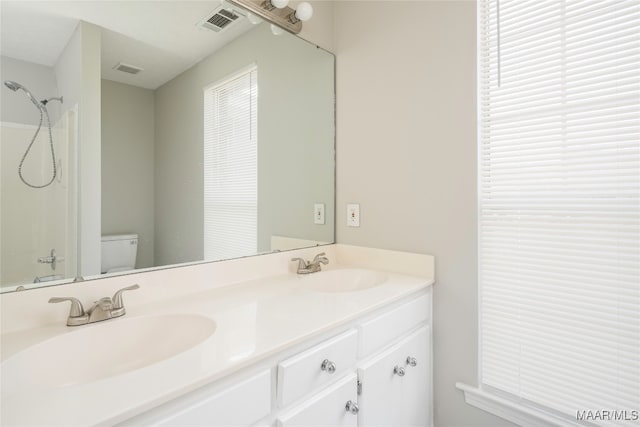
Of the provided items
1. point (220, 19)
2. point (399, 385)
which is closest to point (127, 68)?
point (220, 19)

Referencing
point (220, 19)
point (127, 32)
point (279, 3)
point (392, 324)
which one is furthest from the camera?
point (279, 3)

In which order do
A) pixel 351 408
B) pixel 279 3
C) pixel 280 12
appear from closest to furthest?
pixel 351 408 < pixel 279 3 < pixel 280 12

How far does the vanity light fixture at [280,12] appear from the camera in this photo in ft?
4.76

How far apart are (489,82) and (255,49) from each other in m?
1.05

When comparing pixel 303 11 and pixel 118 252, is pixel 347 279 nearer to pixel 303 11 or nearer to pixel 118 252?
pixel 118 252

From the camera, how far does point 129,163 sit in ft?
3.66

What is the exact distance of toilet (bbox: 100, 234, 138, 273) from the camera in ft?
3.48

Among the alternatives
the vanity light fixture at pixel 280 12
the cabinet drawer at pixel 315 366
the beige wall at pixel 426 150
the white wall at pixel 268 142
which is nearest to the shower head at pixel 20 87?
the white wall at pixel 268 142

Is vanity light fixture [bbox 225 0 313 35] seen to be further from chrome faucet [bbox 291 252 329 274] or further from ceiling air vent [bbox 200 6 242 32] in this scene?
chrome faucet [bbox 291 252 329 274]

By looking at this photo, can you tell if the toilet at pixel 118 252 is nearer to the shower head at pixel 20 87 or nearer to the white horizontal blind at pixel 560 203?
the shower head at pixel 20 87

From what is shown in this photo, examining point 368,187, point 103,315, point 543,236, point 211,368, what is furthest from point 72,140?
point 543,236

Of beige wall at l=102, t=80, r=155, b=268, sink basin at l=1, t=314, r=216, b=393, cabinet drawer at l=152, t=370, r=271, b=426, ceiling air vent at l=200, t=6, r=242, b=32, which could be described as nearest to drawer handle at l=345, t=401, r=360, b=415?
cabinet drawer at l=152, t=370, r=271, b=426

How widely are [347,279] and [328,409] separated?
750 mm

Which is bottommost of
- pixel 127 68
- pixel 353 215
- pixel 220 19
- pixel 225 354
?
pixel 225 354
